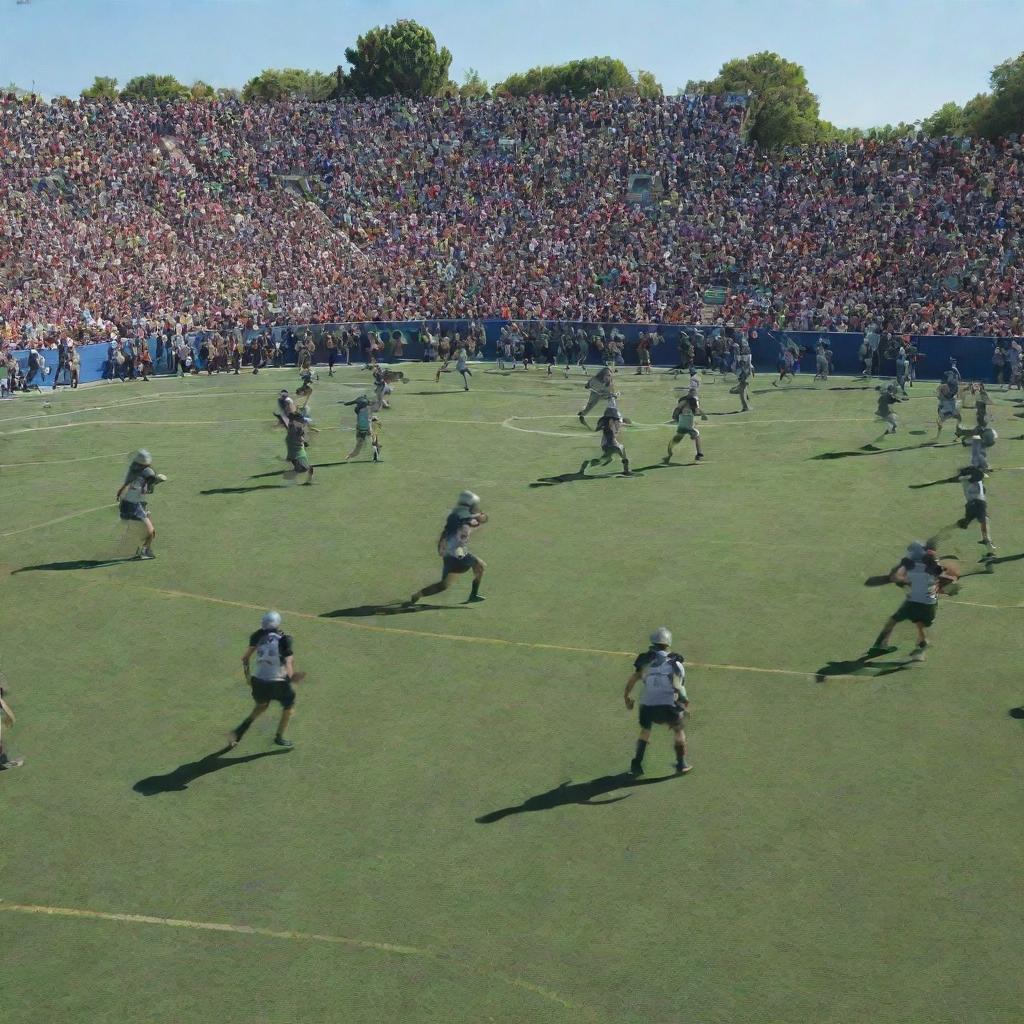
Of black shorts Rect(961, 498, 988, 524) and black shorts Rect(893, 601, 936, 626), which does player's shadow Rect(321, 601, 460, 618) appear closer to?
black shorts Rect(893, 601, 936, 626)

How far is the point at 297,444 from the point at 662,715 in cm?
1675

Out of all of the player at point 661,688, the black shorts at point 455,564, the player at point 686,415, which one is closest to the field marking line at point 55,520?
the black shorts at point 455,564

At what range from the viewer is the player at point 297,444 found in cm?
2839

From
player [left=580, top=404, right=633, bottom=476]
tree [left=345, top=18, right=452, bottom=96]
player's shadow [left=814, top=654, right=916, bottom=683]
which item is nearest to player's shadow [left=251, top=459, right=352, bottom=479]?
player [left=580, top=404, right=633, bottom=476]

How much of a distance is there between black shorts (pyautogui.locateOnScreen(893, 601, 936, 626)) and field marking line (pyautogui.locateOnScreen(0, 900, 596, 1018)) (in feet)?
28.0

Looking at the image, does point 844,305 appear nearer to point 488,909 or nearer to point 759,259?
point 759,259

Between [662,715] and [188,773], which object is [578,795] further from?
[188,773]

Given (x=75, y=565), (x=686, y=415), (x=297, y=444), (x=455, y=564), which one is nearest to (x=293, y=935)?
(x=455, y=564)

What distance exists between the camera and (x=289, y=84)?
153500 mm

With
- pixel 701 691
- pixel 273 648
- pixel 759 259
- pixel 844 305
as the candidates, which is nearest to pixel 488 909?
pixel 273 648

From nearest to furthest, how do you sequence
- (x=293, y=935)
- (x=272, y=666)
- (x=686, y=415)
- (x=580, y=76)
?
1. (x=293, y=935)
2. (x=272, y=666)
3. (x=686, y=415)
4. (x=580, y=76)

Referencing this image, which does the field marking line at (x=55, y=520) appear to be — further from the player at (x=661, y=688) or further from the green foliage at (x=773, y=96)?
the green foliage at (x=773, y=96)

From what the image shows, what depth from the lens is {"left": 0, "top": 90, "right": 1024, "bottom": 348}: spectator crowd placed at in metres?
55.2

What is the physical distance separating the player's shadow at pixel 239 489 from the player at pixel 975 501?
47.4ft
